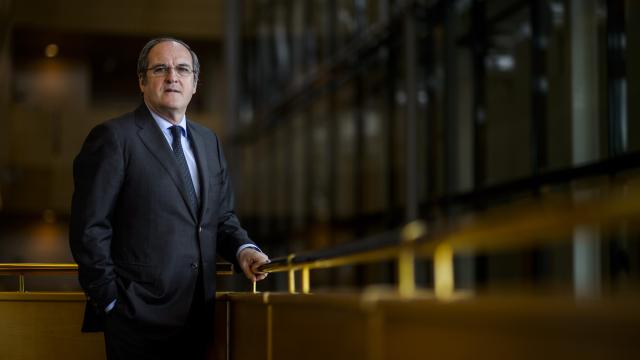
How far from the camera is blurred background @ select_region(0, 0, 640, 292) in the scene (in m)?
9.94

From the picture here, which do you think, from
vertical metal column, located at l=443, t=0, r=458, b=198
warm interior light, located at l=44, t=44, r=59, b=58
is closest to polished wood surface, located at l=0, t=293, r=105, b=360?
vertical metal column, located at l=443, t=0, r=458, b=198

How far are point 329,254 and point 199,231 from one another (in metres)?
0.84

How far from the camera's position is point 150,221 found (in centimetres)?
429

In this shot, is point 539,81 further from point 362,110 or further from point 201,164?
point 201,164

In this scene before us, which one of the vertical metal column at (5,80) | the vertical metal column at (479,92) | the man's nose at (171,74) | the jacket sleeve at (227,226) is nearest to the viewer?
the man's nose at (171,74)

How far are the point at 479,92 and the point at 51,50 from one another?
674 inches

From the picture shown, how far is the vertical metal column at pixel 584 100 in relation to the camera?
31.6 feet

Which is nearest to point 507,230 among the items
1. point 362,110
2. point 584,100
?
point 584,100

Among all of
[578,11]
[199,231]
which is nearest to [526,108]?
[578,11]

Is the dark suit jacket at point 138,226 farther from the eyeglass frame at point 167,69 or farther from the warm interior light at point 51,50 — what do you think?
the warm interior light at point 51,50

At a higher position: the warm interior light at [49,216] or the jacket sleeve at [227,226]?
the warm interior light at [49,216]

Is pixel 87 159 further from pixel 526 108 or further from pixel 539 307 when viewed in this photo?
pixel 526 108

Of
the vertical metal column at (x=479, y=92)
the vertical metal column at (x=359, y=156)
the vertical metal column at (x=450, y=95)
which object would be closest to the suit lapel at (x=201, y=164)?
the vertical metal column at (x=479, y=92)

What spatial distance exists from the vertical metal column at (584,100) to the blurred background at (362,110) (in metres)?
0.02
